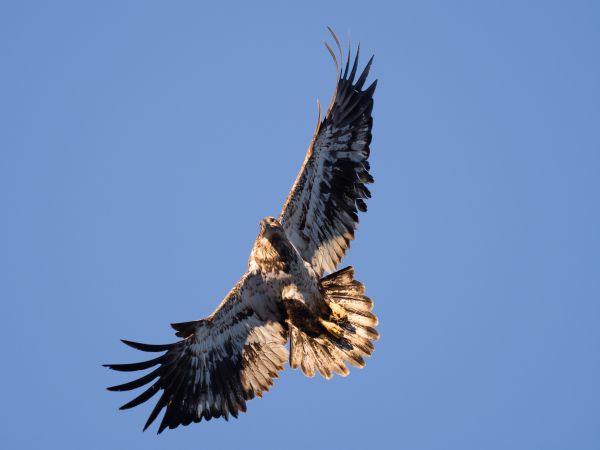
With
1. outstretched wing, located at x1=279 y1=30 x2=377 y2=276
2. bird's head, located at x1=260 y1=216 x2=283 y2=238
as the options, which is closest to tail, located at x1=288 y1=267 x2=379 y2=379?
outstretched wing, located at x1=279 y1=30 x2=377 y2=276

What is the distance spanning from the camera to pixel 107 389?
9234 mm

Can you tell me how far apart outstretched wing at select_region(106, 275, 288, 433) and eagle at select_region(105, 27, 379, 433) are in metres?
0.01

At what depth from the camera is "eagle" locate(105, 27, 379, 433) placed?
10141 mm

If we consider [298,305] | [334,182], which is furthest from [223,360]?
[334,182]

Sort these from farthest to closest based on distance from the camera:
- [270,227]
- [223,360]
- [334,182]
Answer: [334,182] < [223,360] < [270,227]

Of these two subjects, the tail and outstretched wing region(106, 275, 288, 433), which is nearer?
outstretched wing region(106, 275, 288, 433)

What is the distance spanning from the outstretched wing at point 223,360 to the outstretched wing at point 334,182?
904 mm

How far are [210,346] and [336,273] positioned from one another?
5.62 feet

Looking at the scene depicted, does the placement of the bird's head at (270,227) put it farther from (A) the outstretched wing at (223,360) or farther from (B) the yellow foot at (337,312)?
(B) the yellow foot at (337,312)

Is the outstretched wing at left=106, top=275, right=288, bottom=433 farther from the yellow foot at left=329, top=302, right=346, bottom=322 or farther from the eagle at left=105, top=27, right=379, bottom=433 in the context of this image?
the yellow foot at left=329, top=302, right=346, bottom=322

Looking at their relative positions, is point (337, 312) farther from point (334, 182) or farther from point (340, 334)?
point (334, 182)

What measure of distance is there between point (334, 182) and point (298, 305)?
1538 millimetres

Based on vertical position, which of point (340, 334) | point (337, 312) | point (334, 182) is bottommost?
point (340, 334)

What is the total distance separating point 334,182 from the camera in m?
→ 10.6
